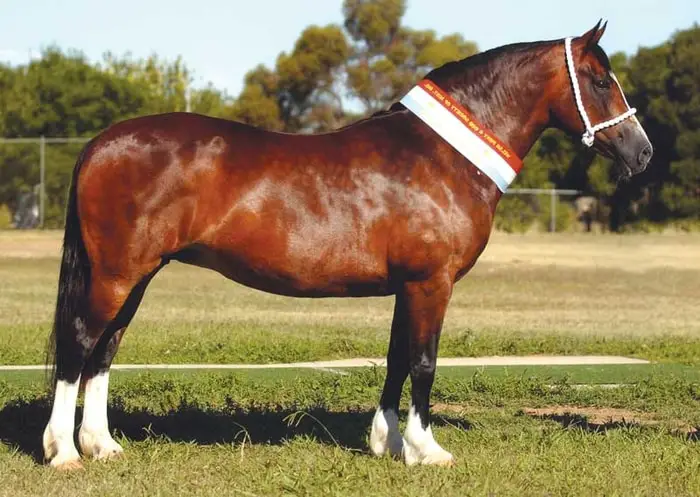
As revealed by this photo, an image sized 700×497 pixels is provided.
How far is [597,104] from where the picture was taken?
733cm

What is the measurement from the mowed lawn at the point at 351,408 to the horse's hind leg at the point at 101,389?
198 mm

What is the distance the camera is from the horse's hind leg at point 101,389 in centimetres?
734

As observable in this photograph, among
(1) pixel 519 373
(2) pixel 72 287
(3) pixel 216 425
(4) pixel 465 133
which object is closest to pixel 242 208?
(2) pixel 72 287

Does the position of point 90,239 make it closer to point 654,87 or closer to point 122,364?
point 122,364

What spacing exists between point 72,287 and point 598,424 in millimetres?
3872

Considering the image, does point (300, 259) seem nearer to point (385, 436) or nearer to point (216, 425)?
point (385, 436)

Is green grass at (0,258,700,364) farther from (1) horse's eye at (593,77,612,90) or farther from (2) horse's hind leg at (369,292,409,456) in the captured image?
(1) horse's eye at (593,77,612,90)

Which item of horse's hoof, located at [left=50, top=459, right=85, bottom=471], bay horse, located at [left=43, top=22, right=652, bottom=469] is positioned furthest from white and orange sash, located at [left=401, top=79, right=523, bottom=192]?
horse's hoof, located at [left=50, top=459, right=85, bottom=471]

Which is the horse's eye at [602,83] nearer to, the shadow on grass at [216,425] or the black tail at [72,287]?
the shadow on grass at [216,425]

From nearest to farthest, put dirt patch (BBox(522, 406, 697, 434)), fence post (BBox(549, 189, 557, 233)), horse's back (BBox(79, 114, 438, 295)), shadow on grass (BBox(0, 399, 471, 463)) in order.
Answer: horse's back (BBox(79, 114, 438, 295)) → shadow on grass (BBox(0, 399, 471, 463)) → dirt patch (BBox(522, 406, 697, 434)) → fence post (BBox(549, 189, 557, 233))

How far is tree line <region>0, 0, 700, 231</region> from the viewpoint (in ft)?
121

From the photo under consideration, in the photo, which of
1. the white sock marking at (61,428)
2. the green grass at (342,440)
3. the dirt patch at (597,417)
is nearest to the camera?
the green grass at (342,440)

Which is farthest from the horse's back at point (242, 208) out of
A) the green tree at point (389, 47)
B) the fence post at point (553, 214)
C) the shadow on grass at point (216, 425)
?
the green tree at point (389, 47)

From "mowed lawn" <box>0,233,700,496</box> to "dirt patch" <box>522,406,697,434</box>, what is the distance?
0.03 meters
